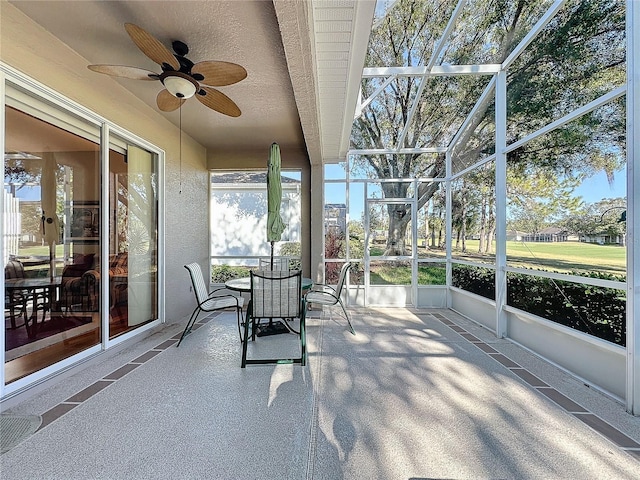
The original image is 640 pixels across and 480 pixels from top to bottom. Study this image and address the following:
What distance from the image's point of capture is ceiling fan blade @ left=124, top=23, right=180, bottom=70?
1.97 meters

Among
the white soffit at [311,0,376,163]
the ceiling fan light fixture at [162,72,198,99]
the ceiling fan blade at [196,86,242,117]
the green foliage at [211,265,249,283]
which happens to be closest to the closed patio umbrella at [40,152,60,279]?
the ceiling fan light fixture at [162,72,198,99]

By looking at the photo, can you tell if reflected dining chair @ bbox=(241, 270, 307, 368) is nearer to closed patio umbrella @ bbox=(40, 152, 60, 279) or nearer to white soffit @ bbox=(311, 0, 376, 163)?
white soffit @ bbox=(311, 0, 376, 163)

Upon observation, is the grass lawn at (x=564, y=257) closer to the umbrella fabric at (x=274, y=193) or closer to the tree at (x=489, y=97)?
the tree at (x=489, y=97)

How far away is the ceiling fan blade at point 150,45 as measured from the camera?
197 centimetres

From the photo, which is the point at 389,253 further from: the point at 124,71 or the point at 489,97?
the point at 124,71

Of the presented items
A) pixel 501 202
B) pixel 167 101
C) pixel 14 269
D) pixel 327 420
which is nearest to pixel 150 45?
pixel 167 101

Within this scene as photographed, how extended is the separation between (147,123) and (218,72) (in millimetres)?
2092

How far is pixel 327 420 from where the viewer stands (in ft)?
6.77

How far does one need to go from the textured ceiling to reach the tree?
1.43 meters

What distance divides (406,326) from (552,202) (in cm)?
241

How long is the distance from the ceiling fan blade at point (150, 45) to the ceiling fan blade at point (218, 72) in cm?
19

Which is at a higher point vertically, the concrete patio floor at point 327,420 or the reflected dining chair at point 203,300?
the reflected dining chair at point 203,300

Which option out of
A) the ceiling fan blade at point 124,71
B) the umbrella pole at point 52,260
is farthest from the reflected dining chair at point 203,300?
the ceiling fan blade at point 124,71

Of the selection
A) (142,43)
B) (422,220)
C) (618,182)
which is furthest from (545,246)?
(142,43)
